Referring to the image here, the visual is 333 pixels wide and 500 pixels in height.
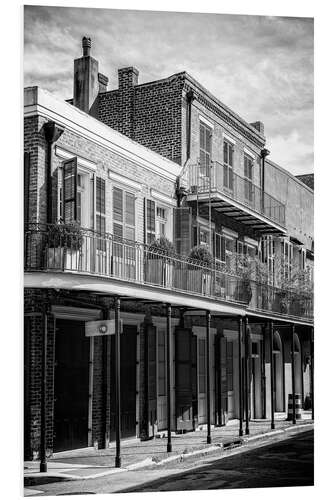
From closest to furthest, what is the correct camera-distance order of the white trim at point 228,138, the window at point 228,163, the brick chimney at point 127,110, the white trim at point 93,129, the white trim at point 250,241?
the white trim at point 93,129, the brick chimney at point 127,110, the window at point 228,163, the white trim at point 228,138, the white trim at point 250,241

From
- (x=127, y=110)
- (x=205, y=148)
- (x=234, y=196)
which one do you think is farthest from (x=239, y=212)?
(x=127, y=110)

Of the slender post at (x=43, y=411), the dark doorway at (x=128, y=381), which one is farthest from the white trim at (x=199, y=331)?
the slender post at (x=43, y=411)

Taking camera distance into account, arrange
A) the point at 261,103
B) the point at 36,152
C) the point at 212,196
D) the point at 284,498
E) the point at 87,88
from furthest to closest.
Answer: the point at 212,196 < the point at 87,88 < the point at 261,103 < the point at 36,152 < the point at 284,498

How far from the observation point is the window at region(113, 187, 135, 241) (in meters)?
12.5

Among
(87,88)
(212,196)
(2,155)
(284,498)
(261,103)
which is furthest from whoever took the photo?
(212,196)

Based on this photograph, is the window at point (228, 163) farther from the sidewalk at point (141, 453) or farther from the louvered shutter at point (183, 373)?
the sidewalk at point (141, 453)

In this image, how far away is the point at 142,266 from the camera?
1213 centimetres

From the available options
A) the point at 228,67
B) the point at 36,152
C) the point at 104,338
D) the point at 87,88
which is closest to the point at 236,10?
the point at 228,67

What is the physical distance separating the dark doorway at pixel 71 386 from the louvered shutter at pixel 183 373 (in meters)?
2.22

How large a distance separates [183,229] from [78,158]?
3071 mm

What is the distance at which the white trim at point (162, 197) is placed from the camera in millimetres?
13617

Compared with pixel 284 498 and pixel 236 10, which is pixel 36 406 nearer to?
pixel 284 498

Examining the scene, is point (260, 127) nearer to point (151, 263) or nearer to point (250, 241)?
point (151, 263)

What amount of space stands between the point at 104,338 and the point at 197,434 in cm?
282
